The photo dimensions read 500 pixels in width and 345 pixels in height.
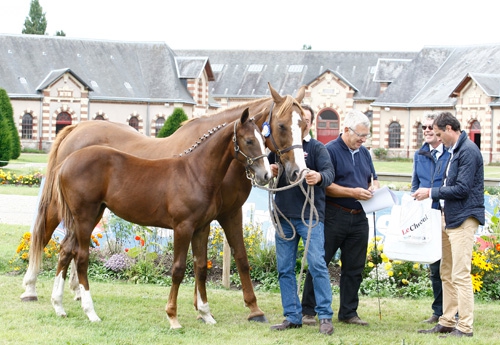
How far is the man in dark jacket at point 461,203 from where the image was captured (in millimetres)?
6242

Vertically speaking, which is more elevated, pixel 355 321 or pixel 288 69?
pixel 288 69

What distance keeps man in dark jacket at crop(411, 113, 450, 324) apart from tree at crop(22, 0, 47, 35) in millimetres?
67185

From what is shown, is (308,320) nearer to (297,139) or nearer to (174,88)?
(297,139)

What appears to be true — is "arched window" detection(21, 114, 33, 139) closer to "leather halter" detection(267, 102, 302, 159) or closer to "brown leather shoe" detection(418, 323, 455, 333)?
"leather halter" detection(267, 102, 302, 159)

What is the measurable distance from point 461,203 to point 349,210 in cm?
112

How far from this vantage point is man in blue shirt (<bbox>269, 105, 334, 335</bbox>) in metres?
6.45

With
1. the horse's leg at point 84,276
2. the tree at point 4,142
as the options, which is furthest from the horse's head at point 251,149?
the tree at point 4,142

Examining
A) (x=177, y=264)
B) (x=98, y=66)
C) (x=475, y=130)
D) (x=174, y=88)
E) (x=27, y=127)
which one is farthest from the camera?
(x=174, y=88)

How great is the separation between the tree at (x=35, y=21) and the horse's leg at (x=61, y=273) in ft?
218

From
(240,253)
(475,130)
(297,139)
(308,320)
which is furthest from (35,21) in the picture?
(297,139)

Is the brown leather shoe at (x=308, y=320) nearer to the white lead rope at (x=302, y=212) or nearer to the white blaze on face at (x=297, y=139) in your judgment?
the white lead rope at (x=302, y=212)

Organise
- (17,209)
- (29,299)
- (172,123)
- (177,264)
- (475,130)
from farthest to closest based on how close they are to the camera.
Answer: (475,130) → (172,123) → (17,209) → (29,299) → (177,264)

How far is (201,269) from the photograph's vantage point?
6961 mm

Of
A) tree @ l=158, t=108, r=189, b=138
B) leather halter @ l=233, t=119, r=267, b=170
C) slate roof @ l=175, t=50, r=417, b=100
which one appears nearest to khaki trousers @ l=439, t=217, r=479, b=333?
leather halter @ l=233, t=119, r=267, b=170
